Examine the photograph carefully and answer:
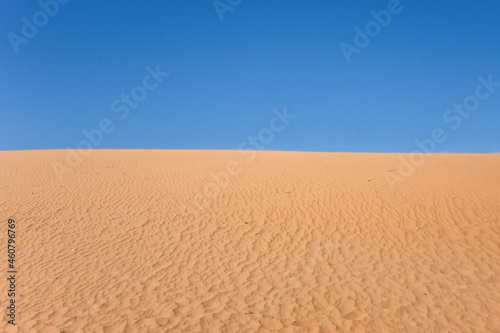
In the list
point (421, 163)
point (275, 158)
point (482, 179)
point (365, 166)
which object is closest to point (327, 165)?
point (365, 166)

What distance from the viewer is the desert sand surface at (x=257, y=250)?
8.16 meters

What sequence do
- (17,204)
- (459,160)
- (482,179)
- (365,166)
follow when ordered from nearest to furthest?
(17,204) → (482,179) → (365,166) → (459,160)

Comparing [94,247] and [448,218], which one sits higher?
[94,247]

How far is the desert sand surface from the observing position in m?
8.16

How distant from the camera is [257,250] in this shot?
11.4 metres

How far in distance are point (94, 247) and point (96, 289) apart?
103 inches

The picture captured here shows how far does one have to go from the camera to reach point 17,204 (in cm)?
1520

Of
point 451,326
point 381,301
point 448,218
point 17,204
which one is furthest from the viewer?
point 17,204

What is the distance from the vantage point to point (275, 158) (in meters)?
24.0

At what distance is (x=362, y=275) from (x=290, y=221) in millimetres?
3941

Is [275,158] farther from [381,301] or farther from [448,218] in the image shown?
[381,301]

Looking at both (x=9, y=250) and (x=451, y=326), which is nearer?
(x=451, y=326)

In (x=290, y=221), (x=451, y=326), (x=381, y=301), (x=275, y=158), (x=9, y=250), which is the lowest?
(x=451, y=326)

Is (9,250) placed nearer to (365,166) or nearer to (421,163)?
(365,166)
